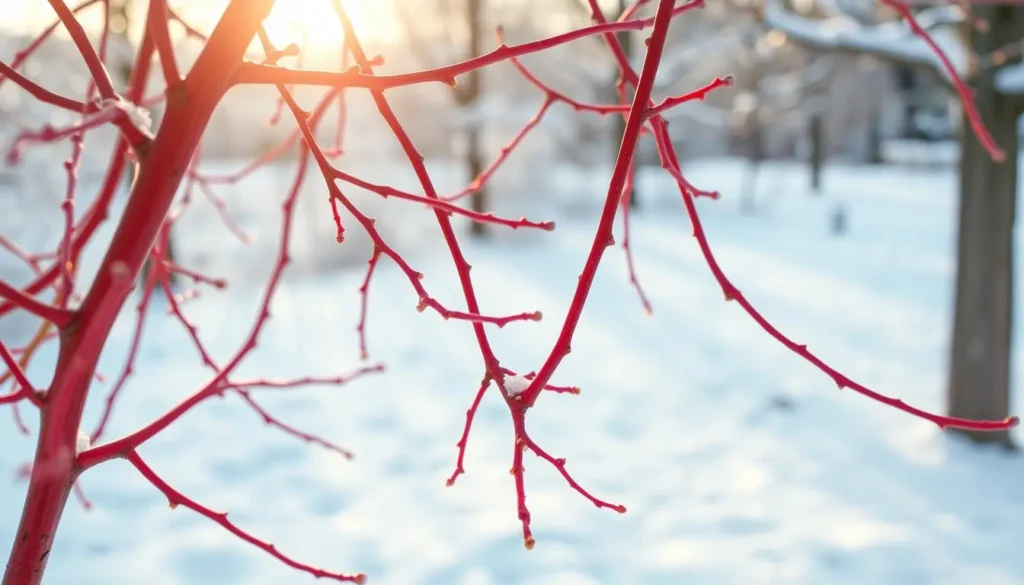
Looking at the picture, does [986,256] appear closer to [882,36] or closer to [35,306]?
[882,36]

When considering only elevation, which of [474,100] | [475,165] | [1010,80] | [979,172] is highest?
[474,100]

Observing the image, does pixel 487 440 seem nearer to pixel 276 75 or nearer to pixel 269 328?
pixel 269 328

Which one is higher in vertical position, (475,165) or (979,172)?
(475,165)

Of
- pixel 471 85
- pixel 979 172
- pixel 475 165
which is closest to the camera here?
pixel 979 172

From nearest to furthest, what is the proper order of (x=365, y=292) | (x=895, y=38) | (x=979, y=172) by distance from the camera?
(x=365, y=292) → (x=979, y=172) → (x=895, y=38)

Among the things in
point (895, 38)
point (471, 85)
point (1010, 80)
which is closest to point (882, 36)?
point (895, 38)

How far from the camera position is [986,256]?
3098mm

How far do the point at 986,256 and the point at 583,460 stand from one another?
1.70 meters

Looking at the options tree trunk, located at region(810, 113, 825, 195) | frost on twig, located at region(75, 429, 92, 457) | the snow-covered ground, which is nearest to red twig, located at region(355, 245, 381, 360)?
frost on twig, located at region(75, 429, 92, 457)

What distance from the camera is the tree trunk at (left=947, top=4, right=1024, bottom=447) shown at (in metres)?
2.94

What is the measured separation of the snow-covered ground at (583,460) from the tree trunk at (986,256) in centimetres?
23

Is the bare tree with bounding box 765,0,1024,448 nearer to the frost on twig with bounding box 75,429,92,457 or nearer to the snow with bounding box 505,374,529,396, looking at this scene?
the snow with bounding box 505,374,529,396

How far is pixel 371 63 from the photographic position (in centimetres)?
74

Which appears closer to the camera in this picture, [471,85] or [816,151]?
[471,85]
